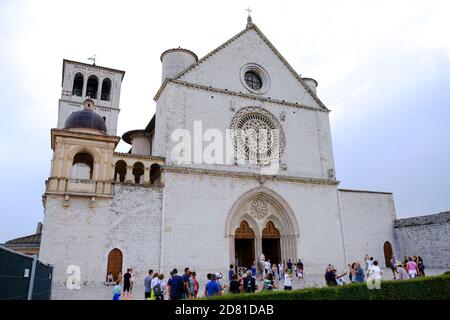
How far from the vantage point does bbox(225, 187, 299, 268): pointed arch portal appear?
819 inches

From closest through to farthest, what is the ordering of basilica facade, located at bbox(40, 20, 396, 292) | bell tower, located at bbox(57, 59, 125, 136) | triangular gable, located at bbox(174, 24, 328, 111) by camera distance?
basilica facade, located at bbox(40, 20, 396, 292) → triangular gable, located at bbox(174, 24, 328, 111) → bell tower, located at bbox(57, 59, 125, 136)

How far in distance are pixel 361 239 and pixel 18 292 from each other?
73.0 ft

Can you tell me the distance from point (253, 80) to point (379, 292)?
17.6 metres

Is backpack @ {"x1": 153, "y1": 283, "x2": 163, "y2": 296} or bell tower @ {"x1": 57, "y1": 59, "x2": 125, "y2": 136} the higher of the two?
bell tower @ {"x1": 57, "y1": 59, "x2": 125, "y2": 136}

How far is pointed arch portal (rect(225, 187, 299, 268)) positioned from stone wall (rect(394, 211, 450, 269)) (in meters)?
9.46

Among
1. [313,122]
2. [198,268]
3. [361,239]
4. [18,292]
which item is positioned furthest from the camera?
[313,122]

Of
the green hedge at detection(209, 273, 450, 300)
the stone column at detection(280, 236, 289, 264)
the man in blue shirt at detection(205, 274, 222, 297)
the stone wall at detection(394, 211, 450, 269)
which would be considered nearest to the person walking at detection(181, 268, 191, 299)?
the man in blue shirt at detection(205, 274, 222, 297)

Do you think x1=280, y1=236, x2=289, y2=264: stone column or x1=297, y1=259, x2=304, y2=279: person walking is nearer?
x1=297, y1=259, x2=304, y2=279: person walking

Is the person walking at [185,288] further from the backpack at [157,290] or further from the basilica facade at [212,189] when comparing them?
the basilica facade at [212,189]

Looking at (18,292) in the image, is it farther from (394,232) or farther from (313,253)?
(394,232)

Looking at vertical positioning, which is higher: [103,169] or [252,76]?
[252,76]

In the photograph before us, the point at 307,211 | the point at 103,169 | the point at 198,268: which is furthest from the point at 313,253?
the point at 103,169

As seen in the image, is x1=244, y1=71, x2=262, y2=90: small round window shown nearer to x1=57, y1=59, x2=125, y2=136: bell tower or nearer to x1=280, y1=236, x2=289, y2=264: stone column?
x1=280, y1=236, x2=289, y2=264: stone column

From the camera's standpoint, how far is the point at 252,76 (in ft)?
80.2
